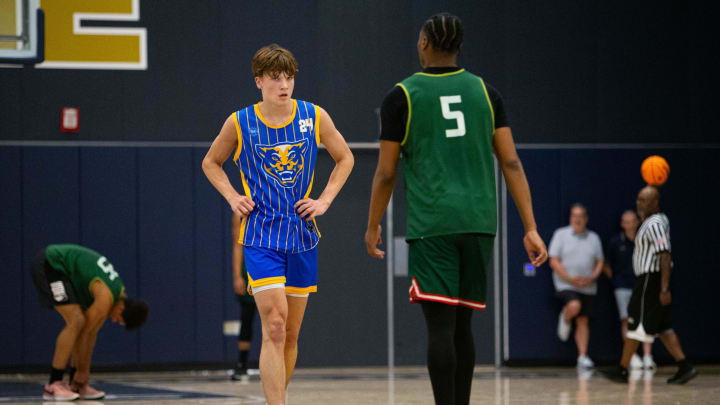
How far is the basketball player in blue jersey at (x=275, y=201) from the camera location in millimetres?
4434

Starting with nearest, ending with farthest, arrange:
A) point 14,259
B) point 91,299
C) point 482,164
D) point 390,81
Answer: point 482,164 < point 91,299 < point 14,259 < point 390,81

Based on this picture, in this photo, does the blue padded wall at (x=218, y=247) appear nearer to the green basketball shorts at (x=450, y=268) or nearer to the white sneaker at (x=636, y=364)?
the white sneaker at (x=636, y=364)

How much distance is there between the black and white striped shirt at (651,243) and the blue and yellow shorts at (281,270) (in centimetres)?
446

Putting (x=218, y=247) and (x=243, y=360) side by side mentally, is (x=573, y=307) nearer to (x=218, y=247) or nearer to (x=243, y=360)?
(x=243, y=360)

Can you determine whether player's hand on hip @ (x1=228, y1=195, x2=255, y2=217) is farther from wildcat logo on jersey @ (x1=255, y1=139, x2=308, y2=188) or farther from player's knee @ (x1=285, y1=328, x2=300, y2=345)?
player's knee @ (x1=285, y1=328, x2=300, y2=345)

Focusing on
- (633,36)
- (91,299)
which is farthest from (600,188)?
(91,299)

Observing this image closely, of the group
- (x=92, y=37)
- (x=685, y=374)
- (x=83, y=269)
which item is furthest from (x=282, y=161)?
(x=92, y=37)

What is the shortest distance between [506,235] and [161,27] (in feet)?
14.4

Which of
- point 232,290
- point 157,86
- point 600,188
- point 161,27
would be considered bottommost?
point 232,290

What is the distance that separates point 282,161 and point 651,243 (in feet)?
15.5

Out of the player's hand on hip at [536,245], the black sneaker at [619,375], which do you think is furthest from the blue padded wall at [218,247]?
the player's hand on hip at [536,245]

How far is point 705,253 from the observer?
1091 cm

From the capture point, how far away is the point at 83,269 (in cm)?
739

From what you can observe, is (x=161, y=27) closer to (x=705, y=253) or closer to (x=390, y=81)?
(x=390, y=81)
